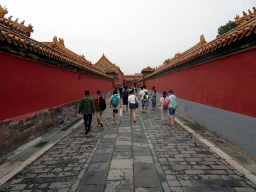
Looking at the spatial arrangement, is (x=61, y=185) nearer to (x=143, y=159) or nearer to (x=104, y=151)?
(x=104, y=151)

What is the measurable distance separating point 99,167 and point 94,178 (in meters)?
0.45

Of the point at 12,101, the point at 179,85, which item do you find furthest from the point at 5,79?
the point at 179,85

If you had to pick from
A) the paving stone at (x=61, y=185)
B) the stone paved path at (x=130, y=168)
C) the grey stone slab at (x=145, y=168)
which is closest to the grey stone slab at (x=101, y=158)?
the stone paved path at (x=130, y=168)

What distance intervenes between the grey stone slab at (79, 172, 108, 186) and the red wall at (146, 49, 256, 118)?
4241 millimetres

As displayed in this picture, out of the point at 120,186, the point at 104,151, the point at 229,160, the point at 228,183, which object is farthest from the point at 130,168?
the point at 229,160

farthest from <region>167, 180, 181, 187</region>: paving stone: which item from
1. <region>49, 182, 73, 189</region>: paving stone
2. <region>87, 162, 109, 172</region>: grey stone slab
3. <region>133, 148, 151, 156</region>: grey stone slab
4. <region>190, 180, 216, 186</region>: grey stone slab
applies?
<region>49, 182, 73, 189</region>: paving stone

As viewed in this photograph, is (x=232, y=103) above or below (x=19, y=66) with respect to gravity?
below

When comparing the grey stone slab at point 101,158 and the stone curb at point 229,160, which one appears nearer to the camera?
the stone curb at point 229,160

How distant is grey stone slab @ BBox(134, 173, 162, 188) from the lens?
118 inches

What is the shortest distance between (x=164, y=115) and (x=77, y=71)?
20.5 feet

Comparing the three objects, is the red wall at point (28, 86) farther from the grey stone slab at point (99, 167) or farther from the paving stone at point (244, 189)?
the paving stone at point (244, 189)

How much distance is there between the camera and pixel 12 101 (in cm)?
456

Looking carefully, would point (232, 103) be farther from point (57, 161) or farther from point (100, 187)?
point (57, 161)

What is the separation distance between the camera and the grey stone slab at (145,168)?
3475 mm
